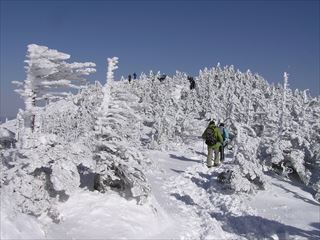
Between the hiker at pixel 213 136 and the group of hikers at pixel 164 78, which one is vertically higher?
the group of hikers at pixel 164 78

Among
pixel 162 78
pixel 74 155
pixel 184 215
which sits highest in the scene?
pixel 162 78

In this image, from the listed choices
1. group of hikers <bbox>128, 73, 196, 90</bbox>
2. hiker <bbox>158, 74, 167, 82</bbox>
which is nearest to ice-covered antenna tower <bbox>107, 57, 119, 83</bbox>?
group of hikers <bbox>128, 73, 196, 90</bbox>

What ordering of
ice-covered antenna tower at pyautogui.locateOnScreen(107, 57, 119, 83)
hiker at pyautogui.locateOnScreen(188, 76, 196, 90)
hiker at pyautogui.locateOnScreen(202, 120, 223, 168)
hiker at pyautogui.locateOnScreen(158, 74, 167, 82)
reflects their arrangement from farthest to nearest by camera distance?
hiker at pyautogui.locateOnScreen(158, 74, 167, 82) → hiker at pyautogui.locateOnScreen(188, 76, 196, 90) → hiker at pyautogui.locateOnScreen(202, 120, 223, 168) → ice-covered antenna tower at pyautogui.locateOnScreen(107, 57, 119, 83)

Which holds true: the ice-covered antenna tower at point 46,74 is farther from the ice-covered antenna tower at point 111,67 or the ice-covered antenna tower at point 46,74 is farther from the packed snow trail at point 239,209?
the packed snow trail at point 239,209

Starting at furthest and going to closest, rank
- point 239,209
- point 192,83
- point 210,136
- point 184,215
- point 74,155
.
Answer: point 192,83 < point 210,136 < point 239,209 < point 184,215 < point 74,155

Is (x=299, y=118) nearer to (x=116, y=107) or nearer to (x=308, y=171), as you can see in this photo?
(x=308, y=171)

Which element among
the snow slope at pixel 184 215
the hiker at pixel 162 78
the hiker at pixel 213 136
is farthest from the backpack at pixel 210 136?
the hiker at pixel 162 78

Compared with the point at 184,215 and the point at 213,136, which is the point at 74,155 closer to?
the point at 184,215

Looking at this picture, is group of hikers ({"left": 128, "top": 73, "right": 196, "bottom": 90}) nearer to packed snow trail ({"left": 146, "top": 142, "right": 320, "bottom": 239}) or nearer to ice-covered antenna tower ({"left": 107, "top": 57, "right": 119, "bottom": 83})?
packed snow trail ({"left": 146, "top": 142, "right": 320, "bottom": 239})

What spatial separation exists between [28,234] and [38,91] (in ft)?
11.0

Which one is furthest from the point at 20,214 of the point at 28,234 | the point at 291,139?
the point at 291,139

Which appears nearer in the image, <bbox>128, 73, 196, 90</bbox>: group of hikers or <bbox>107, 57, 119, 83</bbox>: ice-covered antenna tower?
<bbox>107, 57, 119, 83</bbox>: ice-covered antenna tower

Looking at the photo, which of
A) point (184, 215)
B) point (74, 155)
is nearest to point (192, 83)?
point (184, 215)

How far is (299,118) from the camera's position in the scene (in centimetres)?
2156
